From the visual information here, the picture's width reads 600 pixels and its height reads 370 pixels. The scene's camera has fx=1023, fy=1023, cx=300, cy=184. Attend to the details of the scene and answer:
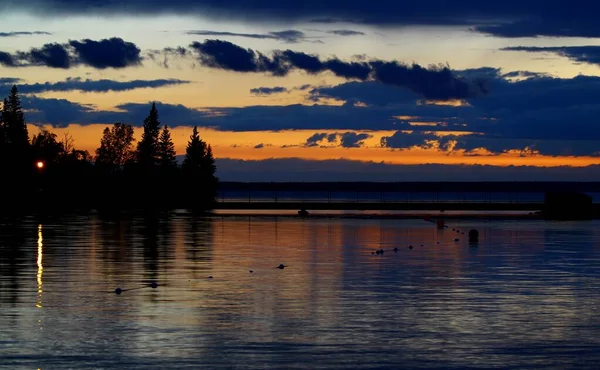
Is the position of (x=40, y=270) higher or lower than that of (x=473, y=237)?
higher

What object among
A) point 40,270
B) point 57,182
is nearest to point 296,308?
point 40,270

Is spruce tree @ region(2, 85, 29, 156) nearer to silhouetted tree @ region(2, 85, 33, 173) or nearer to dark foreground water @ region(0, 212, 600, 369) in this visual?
silhouetted tree @ region(2, 85, 33, 173)

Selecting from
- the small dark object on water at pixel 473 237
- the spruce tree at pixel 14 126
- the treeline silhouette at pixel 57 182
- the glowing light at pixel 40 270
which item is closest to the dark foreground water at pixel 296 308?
the glowing light at pixel 40 270

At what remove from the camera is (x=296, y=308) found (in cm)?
2667

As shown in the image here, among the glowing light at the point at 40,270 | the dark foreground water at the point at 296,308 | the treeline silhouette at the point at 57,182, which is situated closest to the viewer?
the dark foreground water at the point at 296,308

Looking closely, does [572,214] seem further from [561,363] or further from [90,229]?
[561,363]

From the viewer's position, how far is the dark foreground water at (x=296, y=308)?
19.6 m

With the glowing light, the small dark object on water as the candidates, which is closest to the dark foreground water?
the glowing light

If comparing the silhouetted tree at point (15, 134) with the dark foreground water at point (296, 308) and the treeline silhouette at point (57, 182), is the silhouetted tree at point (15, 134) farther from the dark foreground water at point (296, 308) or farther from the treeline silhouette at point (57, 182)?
the dark foreground water at point (296, 308)

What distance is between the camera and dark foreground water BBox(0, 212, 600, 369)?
19.6m

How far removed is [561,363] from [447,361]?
6.88 feet

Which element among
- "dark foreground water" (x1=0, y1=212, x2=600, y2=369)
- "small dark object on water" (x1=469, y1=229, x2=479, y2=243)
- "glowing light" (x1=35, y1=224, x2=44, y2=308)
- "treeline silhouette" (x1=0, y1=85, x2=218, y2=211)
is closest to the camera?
"dark foreground water" (x1=0, y1=212, x2=600, y2=369)

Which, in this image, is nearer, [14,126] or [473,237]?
[473,237]

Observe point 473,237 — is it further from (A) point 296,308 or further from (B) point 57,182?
(B) point 57,182
